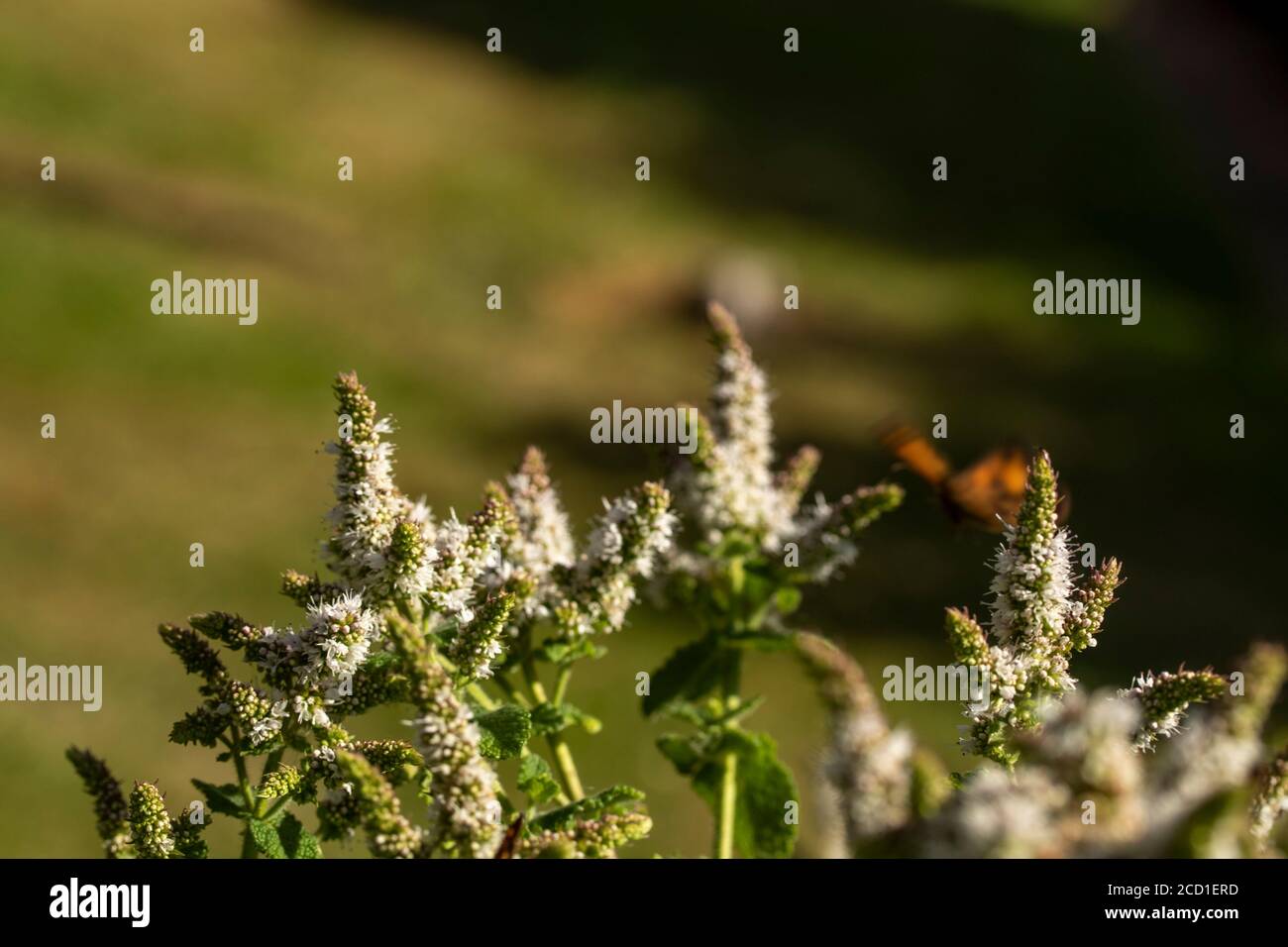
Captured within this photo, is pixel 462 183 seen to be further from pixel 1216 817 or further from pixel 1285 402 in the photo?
pixel 1216 817

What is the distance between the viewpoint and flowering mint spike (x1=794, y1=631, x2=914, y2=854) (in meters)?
2.69

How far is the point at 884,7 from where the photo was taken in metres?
22.8

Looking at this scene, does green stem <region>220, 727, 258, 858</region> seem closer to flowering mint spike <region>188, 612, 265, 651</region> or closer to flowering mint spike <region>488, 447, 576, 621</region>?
flowering mint spike <region>188, 612, 265, 651</region>

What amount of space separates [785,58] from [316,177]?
24.5 ft

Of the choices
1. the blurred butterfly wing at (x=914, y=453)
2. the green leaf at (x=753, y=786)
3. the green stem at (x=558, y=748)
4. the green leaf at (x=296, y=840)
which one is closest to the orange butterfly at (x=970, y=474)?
the blurred butterfly wing at (x=914, y=453)

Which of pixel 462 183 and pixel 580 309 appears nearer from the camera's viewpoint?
pixel 580 309

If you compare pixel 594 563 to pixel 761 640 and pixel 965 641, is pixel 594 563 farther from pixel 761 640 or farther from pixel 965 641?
pixel 965 641

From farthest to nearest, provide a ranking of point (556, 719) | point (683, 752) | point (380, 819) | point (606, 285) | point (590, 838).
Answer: point (606, 285) < point (683, 752) < point (556, 719) < point (590, 838) < point (380, 819)

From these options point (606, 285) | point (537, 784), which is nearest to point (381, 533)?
point (537, 784)

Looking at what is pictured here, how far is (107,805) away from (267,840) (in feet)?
0.99

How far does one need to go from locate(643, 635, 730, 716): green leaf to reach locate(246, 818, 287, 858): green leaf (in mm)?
888

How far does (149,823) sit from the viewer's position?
2.07m

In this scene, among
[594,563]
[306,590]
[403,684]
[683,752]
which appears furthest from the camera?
[683,752]
